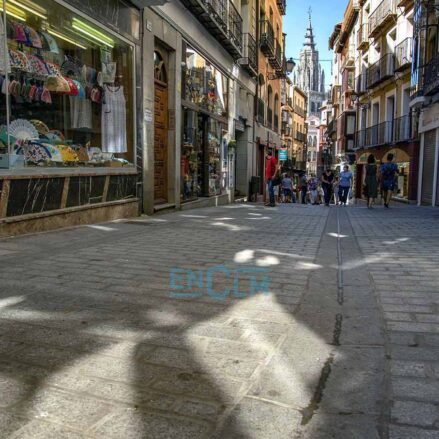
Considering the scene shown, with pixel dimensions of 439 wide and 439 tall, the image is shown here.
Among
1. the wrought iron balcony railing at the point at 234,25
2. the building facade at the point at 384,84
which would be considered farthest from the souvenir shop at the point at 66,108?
the building facade at the point at 384,84

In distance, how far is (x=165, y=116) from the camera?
1162 centimetres

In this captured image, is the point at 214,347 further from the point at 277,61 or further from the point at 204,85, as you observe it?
the point at 277,61

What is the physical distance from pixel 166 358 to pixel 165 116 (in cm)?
964

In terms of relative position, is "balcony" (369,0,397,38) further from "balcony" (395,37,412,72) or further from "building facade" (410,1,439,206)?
"building facade" (410,1,439,206)

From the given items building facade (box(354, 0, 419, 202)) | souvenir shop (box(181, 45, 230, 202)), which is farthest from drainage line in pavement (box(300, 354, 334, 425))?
building facade (box(354, 0, 419, 202))

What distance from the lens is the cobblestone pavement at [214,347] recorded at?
6.48ft

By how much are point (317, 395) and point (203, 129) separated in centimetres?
1330

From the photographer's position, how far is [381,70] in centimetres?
2631

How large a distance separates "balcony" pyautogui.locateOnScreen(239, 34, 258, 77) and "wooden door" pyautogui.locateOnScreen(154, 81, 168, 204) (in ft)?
29.5

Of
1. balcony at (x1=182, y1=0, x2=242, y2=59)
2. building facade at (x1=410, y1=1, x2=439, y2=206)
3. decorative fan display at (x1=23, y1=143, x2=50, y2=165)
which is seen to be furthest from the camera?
building facade at (x1=410, y1=1, x2=439, y2=206)

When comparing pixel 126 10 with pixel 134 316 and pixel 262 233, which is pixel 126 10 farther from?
pixel 134 316

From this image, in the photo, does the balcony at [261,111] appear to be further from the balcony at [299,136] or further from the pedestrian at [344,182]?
the balcony at [299,136]

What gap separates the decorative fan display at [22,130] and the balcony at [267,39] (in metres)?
18.3

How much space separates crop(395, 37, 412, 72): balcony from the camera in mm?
21703
